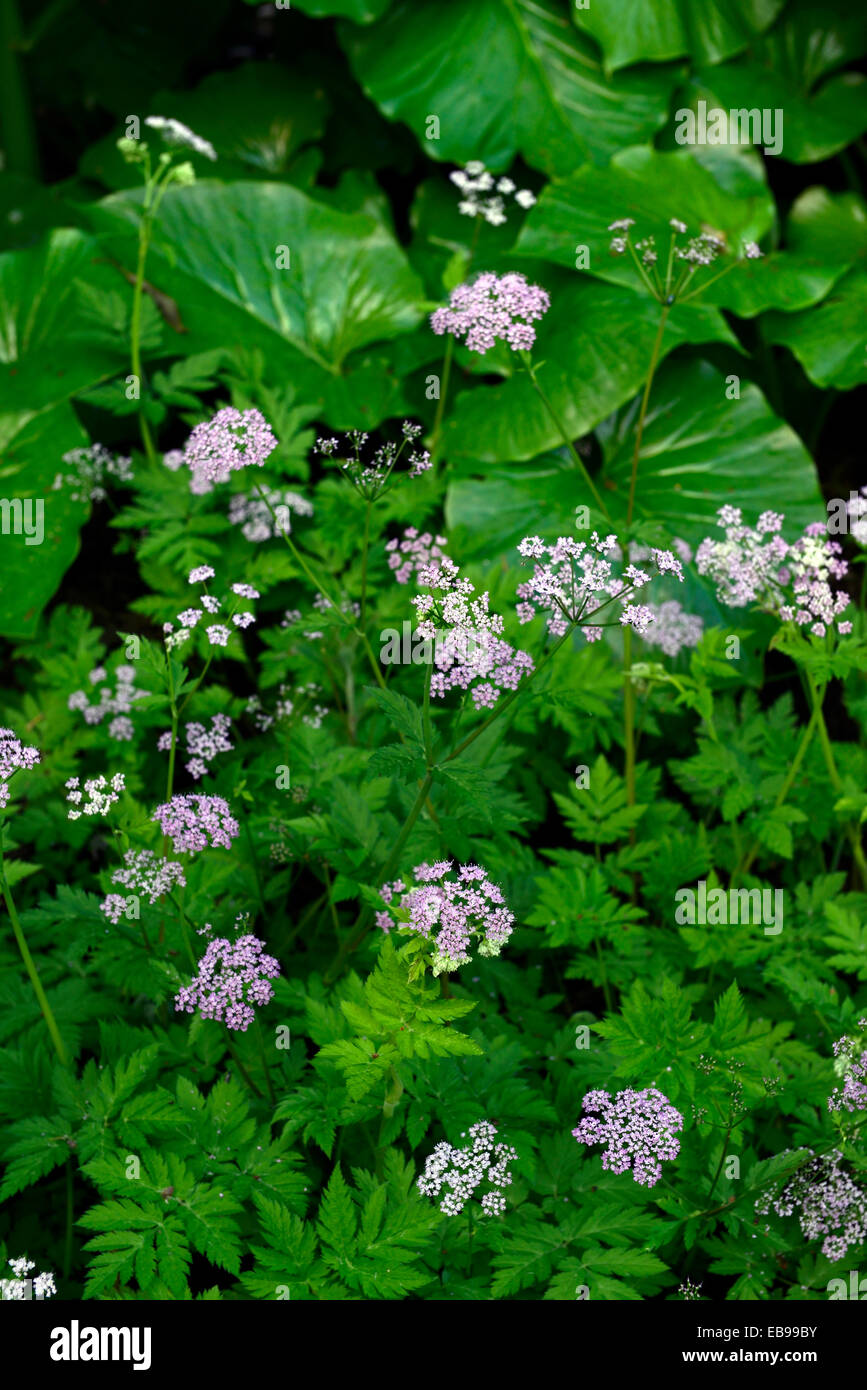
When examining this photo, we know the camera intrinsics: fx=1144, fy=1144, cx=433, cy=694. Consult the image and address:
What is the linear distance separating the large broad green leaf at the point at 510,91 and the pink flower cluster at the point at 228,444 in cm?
208

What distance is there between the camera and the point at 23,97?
13.2 feet

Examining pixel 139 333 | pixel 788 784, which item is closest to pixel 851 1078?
pixel 788 784

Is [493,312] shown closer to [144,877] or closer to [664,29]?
[144,877]

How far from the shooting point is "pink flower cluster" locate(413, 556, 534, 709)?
5.12 feet

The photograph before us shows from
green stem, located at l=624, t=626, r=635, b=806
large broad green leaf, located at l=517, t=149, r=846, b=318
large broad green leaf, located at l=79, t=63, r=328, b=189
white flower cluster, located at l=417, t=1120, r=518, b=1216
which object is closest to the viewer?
white flower cluster, located at l=417, t=1120, r=518, b=1216

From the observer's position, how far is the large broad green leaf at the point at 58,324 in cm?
291

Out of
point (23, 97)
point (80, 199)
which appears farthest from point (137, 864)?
point (23, 97)

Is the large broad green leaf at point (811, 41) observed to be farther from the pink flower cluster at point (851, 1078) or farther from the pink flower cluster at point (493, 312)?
the pink flower cluster at point (851, 1078)

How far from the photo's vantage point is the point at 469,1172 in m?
1.63

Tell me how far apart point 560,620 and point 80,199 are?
3.17 m

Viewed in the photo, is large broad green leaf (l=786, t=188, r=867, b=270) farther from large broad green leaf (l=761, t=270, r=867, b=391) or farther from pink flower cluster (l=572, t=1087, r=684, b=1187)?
pink flower cluster (l=572, t=1087, r=684, b=1187)

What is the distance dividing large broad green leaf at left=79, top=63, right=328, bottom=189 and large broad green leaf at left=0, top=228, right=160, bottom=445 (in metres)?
0.83

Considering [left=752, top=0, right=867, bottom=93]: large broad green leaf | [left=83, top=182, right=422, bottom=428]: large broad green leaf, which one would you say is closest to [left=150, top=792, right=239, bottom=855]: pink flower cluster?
[left=83, top=182, right=422, bottom=428]: large broad green leaf

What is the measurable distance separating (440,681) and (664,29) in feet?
9.36
